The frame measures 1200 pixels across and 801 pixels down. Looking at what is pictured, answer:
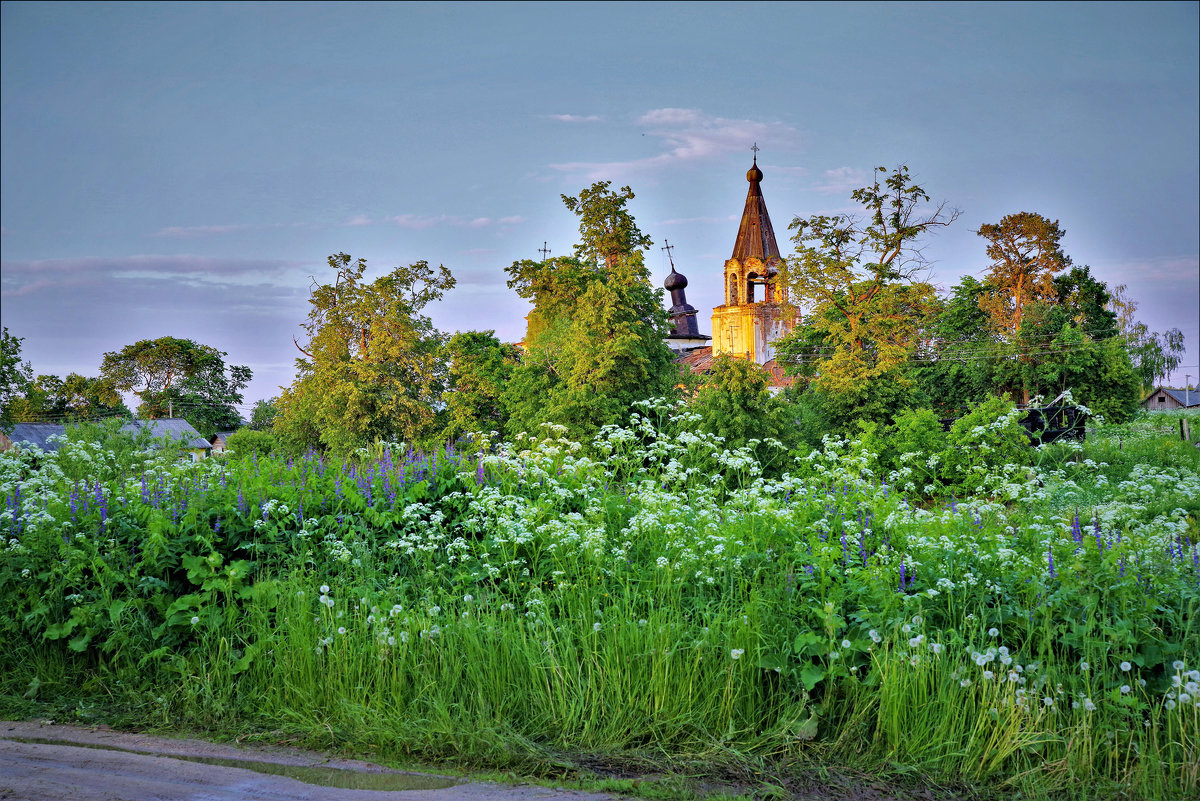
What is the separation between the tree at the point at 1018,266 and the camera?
38938mm

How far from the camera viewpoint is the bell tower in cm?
7194

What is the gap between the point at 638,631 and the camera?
4.39 m

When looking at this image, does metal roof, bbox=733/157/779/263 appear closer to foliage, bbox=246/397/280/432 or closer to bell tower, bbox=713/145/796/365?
bell tower, bbox=713/145/796/365

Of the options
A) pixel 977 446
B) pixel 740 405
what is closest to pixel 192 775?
pixel 740 405

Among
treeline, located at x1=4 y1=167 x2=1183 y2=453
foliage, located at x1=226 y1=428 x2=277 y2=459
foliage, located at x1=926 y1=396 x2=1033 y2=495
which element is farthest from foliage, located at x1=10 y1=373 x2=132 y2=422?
foliage, located at x1=926 y1=396 x2=1033 y2=495

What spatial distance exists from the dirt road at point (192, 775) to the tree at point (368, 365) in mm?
20691

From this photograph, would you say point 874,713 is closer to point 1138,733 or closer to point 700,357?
point 1138,733

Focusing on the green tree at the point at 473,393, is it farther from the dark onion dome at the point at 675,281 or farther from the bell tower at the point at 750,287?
the dark onion dome at the point at 675,281

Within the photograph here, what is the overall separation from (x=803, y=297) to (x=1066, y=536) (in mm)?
20296

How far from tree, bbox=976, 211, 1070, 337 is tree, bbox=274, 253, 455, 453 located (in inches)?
1032

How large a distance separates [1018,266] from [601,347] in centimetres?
2858

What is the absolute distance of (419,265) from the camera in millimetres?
27969

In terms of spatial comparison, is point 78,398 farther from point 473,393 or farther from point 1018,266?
point 1018,266

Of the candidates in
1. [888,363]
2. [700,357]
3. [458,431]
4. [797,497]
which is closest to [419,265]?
[458,431]
